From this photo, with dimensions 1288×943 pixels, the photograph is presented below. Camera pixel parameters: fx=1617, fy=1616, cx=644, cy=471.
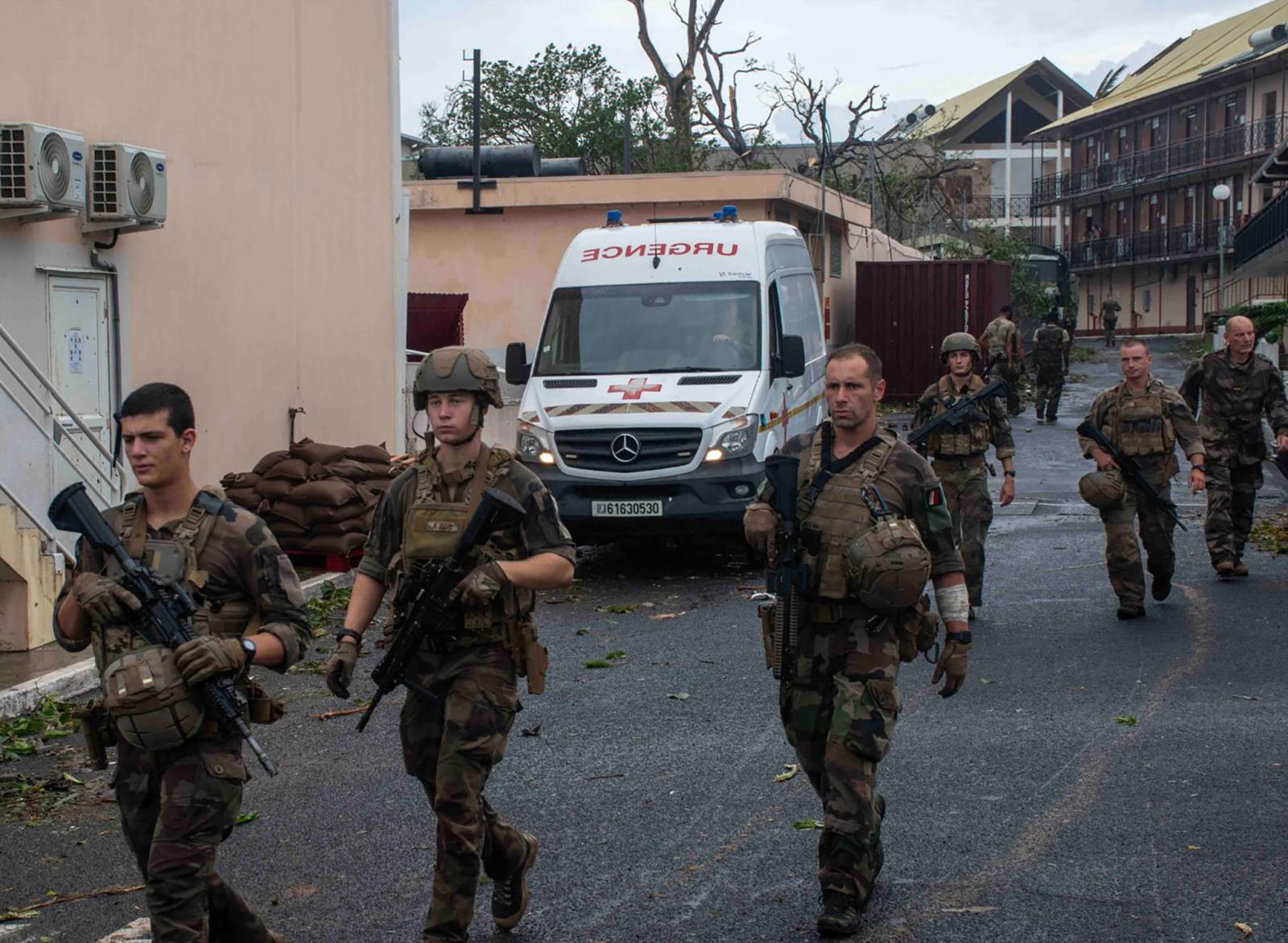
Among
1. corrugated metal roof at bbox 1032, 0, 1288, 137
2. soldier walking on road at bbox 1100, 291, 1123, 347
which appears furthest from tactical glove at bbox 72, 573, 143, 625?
corrugated metal roof at bbox 1032, 0, 1288, 137

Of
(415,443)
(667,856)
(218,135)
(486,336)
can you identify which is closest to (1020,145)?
(486,336)

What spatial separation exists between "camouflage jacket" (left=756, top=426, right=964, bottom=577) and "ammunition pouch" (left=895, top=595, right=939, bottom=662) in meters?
0.15

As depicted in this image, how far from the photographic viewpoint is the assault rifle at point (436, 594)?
4.86 m

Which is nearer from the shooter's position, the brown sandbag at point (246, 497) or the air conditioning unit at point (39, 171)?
the air conditioning unit at point (39, 171)

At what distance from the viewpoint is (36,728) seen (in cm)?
827

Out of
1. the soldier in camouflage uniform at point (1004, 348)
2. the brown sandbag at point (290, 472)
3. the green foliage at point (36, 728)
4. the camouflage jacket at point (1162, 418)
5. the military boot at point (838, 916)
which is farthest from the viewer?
the soldier in camouflage uniform at point (1004, 348)

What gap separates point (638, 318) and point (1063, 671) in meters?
5.64

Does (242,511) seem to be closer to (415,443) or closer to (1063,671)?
(1063,671)

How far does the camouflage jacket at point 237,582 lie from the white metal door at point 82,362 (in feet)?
24.8

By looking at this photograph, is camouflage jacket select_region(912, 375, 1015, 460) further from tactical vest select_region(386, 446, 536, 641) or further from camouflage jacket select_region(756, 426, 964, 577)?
tactical vest select_region(386, 446, 536, 641)

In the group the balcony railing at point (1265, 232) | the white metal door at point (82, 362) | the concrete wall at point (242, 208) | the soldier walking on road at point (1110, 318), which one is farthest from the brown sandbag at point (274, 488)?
the soldier walking on road at point (1110, 318)

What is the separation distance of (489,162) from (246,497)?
14042 millimetres

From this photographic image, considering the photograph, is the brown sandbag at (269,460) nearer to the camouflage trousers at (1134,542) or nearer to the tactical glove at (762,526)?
the camouflage trousers at (1134,542)

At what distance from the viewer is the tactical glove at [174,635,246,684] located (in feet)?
13.9
